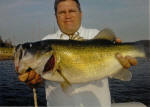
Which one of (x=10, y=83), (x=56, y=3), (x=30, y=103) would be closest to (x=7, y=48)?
(x=56, y=3)

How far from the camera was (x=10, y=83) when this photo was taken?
683 inches

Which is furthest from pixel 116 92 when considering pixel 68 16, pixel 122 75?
pixel 122 75

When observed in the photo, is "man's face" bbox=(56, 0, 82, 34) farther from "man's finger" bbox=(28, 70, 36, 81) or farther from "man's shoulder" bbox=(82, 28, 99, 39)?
"man's finger" bbox=(28, 70, 36, 81)

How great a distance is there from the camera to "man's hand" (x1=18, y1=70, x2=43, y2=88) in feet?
10.7

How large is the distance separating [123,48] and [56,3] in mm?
1583

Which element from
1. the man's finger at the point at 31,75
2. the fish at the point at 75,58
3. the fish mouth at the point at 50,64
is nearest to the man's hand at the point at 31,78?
the man's finger at the point at 31,75

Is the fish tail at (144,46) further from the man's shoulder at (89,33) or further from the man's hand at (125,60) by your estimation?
the man's shoulder at (89,33)

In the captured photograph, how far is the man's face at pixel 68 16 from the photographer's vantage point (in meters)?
3.99

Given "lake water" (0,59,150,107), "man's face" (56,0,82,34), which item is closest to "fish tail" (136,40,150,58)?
"man's face" (56,0,82,34)

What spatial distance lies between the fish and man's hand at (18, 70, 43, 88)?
4.8 inches

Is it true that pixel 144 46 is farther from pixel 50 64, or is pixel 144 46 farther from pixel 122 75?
pixel 50 64

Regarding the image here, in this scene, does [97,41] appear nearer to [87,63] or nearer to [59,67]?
[87,63]

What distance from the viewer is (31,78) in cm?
341

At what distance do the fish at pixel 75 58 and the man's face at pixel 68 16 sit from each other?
2.78 feet
